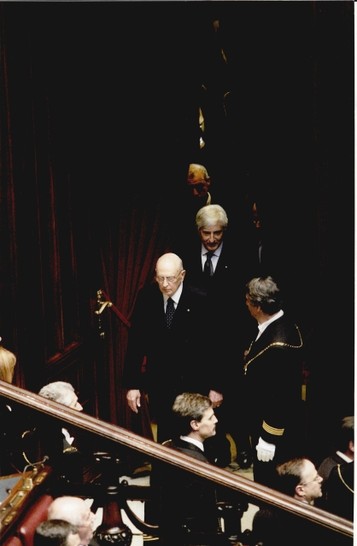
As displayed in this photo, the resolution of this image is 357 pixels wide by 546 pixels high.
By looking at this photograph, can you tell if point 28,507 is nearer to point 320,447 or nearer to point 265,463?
point 265,463

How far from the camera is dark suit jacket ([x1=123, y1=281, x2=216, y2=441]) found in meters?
5.75

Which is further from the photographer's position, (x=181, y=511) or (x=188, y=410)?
(x=188, y=410)

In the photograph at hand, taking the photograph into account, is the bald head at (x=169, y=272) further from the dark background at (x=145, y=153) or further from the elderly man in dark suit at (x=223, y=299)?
the dark background at (x=145, y=153)

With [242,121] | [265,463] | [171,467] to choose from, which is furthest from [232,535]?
[242,121]

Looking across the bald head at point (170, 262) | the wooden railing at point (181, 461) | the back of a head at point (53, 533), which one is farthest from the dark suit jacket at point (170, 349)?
the back of a head at point (53, 533)

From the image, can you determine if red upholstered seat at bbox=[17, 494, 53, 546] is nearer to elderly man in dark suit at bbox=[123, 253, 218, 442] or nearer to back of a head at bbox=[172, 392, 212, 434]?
back of a head at bbox=[172, 392, 212, 434]

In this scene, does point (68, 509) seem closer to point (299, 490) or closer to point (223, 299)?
point (299, 490)

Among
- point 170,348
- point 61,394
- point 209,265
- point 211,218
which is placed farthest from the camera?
point 209,265

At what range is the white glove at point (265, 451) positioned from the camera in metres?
5.07

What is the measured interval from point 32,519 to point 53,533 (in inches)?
7.7

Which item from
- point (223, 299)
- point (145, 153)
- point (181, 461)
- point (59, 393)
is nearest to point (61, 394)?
point (59, 393)

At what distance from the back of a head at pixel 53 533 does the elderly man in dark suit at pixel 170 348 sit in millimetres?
2748

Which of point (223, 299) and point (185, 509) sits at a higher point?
point (223, 299)

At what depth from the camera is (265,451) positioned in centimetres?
509
